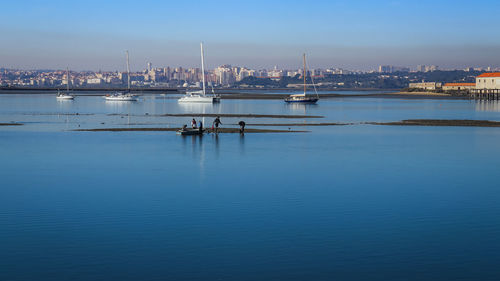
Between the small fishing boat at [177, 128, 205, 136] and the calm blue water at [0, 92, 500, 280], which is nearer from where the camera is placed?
the calm blue water at [0, 92, 500, 280]

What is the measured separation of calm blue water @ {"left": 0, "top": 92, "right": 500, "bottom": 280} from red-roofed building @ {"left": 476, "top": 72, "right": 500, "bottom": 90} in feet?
→ 417

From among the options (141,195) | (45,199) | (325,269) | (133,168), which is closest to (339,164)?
(133,168)

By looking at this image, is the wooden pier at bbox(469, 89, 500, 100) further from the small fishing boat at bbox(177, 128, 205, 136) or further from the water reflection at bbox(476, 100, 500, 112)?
the small fishing boat at bbox(177, 128, 205, 136)

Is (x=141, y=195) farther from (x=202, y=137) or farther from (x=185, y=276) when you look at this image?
(x=202, y=137)

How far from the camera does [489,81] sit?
159375 mm

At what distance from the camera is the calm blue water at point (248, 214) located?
14.4 metres

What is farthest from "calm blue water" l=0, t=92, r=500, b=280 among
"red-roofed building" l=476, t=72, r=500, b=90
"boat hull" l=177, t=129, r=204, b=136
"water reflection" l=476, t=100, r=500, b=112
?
"red-roofed building" l=476, t=72, r=500, b=90

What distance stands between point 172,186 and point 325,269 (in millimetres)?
11756

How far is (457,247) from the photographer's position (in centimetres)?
1605

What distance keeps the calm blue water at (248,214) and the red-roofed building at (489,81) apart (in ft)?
417

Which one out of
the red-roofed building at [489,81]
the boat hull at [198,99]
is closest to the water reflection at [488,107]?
the red-roofed building at [489,81]

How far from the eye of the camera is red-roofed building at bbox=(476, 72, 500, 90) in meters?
156

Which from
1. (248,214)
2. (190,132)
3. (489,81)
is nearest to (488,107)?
(489,81)

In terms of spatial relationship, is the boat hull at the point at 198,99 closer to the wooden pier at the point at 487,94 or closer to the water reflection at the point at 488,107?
the water reflection at the point at 488,107
